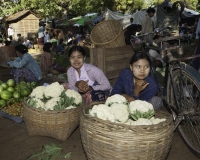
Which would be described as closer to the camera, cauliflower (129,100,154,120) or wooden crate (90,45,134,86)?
cauliflower (129,100,154,120)

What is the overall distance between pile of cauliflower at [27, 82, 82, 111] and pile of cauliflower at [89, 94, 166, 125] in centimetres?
81

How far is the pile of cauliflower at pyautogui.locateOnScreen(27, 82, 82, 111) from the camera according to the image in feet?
8.78

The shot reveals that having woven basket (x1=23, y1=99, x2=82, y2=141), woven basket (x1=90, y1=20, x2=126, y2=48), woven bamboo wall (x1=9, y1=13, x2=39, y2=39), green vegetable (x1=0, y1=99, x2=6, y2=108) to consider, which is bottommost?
woven bamboo wall (x1=9, y1=13, x2=39, y2=39)

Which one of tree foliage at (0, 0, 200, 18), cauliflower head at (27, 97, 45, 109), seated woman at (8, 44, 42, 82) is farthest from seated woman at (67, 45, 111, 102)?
tree foliage at (0, 0, 200, 18)

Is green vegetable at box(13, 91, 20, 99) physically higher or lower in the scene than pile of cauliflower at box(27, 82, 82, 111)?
lower

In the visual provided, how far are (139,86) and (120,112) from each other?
857 millimetres

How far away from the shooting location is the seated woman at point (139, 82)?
99.7 inches

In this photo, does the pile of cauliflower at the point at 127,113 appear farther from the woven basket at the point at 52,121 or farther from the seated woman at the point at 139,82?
the woven basket at the point at 52,121

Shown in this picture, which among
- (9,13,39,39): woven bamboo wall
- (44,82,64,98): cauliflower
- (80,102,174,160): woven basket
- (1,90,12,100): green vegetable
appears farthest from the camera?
(9,13,39,39): woven bamboo wall

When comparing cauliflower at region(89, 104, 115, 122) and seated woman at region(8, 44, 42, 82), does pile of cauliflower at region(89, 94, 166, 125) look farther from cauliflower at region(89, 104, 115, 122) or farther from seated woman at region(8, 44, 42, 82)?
seated woman at region(8, 44, 42, 82)

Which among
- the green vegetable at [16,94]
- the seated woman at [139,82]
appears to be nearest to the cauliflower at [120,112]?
the seated woman at [139,82]

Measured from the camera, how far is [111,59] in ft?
14.8

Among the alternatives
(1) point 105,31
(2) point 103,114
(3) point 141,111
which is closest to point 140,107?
(3) point 141,111

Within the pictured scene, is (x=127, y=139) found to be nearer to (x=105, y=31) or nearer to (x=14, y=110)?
(x=14, y=110)
